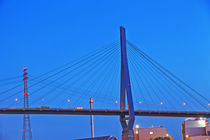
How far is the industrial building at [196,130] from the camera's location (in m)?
69.4

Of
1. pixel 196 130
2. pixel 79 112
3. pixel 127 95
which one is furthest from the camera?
pixel 196 130

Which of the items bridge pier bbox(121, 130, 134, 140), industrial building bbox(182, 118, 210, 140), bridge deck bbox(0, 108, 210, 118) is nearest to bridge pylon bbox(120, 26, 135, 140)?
bridge pier bbox(121, 130, 134, 140)

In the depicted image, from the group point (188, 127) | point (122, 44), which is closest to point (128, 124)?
point (122, 44)

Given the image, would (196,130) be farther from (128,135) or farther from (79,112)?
(79,112)

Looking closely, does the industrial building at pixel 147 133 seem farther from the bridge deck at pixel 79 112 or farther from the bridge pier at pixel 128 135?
the bridge pier at pixel 128 135

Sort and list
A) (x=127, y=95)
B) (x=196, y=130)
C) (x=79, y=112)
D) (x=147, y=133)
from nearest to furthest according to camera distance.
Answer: (x=127, y=95) → (x=79, y=112) → (x=147, y=133) → (x=196, y=130)

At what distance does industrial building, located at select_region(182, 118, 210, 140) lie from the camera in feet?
228

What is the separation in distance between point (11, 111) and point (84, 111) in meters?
11.1

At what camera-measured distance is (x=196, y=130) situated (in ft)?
237

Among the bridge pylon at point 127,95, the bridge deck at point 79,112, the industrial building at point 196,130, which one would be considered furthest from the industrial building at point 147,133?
the bridge pylon at point 127,95

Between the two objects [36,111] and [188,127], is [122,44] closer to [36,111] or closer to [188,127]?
[36,111]

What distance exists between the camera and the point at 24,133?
206 ft

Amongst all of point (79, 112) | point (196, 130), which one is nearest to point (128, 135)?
point (79, 112)

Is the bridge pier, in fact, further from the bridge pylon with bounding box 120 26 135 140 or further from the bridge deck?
the bridge deck
